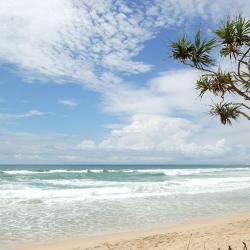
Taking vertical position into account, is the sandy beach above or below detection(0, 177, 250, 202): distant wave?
below

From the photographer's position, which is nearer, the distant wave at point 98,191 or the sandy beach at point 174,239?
the sandy beach at point 174,239

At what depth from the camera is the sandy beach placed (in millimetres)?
9070

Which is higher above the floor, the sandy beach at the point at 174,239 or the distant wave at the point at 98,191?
the distant wave at the point at 98,191

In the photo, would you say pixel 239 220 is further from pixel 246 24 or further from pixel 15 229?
pixel 246 24

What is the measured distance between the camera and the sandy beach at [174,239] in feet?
29.8

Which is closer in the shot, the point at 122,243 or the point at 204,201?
the point at 122,243

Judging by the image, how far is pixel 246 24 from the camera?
20.6ft

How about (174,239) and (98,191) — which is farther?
(98,191)

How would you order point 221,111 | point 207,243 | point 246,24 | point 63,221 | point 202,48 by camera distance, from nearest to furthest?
point 246,24
point 202,48
point 221,111
point 207,243
point 63,221

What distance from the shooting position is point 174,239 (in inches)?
389

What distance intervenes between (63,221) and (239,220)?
519 cm

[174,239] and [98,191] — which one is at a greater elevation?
[98,191]

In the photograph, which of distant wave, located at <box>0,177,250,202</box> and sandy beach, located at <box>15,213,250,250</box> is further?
distant wave, located at <box>0,177,250,202</box>

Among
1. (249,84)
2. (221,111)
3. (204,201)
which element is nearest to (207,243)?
(221,111)
